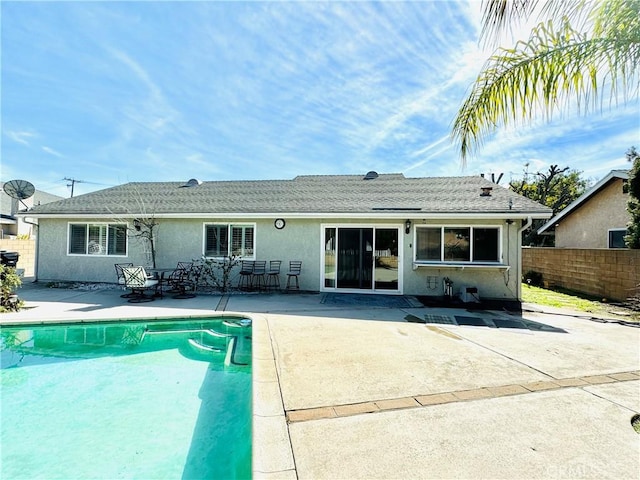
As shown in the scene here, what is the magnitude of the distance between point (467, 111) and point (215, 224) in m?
9.73

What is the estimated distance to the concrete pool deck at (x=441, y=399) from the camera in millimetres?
2486

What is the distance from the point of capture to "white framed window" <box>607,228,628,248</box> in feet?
44.9

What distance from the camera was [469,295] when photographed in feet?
31.9

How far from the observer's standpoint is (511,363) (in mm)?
4715

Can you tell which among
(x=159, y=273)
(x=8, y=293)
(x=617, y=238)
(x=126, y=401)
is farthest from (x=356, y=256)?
(x=617, y=238)

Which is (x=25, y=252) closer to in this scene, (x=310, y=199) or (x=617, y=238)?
(x=310, y=199)

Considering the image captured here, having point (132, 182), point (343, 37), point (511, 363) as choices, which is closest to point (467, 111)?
point (511, 363)

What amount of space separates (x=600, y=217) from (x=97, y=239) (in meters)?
22.9

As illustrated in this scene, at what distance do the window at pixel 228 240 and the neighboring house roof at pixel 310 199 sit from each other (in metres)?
0.77

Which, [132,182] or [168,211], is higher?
[132,182]

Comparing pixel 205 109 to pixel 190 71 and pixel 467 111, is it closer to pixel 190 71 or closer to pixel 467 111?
pixel 190 71

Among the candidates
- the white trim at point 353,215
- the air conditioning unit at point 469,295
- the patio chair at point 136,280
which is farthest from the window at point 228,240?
the air conditioning unit at point 469,295

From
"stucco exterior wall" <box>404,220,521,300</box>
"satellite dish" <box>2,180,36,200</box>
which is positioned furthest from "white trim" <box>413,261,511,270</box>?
"satellite dish" <box>2,180,36,200</box>

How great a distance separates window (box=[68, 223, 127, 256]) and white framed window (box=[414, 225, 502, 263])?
11529 millimetres
